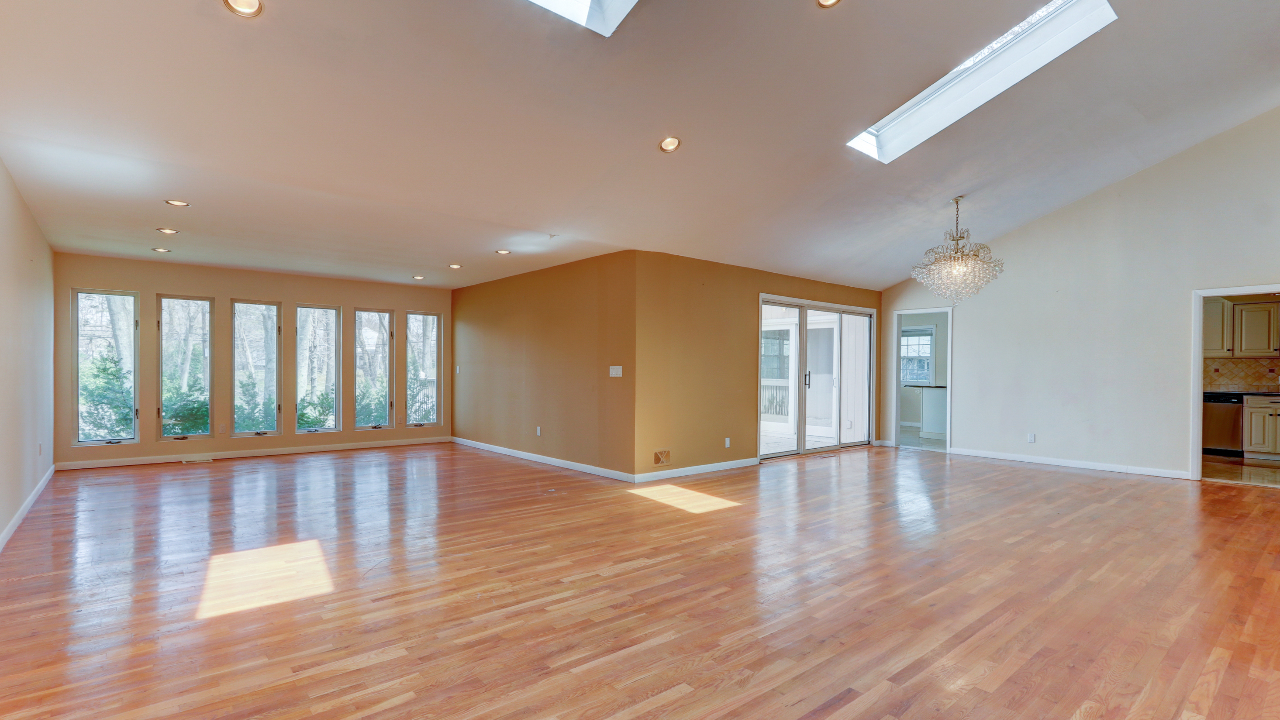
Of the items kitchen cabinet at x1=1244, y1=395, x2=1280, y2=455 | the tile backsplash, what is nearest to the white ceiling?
kitchen cabinet at x1=1244, y1=395, x2=1280, y2=455

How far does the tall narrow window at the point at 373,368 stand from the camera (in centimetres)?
862

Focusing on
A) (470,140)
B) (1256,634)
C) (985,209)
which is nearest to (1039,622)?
(1256,634)

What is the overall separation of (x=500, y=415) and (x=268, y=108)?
5365 millimetres

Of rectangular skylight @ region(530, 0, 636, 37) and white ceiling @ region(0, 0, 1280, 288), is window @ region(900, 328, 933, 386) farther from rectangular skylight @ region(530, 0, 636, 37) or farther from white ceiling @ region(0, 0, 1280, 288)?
rectangular skylight @ region(530, 0, 636, 37)

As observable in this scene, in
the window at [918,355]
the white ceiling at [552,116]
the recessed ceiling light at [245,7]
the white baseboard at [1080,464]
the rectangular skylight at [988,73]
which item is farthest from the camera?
the window at [918,355]

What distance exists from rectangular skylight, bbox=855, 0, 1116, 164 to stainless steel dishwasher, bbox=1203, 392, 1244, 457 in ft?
21.8

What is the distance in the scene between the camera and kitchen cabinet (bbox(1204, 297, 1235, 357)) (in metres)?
7.82

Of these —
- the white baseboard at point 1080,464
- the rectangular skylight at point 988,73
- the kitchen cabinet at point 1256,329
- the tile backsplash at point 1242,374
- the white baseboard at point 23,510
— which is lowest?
the white baseboard at point 1080,464

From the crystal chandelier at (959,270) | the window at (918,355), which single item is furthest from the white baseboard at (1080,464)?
the window at (918,355)

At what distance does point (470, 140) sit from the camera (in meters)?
3.74

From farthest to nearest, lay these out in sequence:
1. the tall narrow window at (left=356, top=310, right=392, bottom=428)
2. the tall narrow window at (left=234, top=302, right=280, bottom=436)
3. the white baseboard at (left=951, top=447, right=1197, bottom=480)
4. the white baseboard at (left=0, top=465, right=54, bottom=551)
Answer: the tall narrow window at (left=356, top=310, right=392, bottom=428)
the tall narrow window at (left=234, top=302, right=280, bottom=436)
the white baseboard at (left=951, top=447, right=1197, bottom=480)
the white baseboard at (left=0, top=465, right=54, bottom=551)

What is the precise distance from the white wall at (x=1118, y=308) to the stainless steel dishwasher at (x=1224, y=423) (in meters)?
2.55

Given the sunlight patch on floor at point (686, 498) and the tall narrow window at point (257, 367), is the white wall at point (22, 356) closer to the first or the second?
the tall narrow window at point (257, 367)

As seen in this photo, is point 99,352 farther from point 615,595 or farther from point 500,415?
point 615,595
